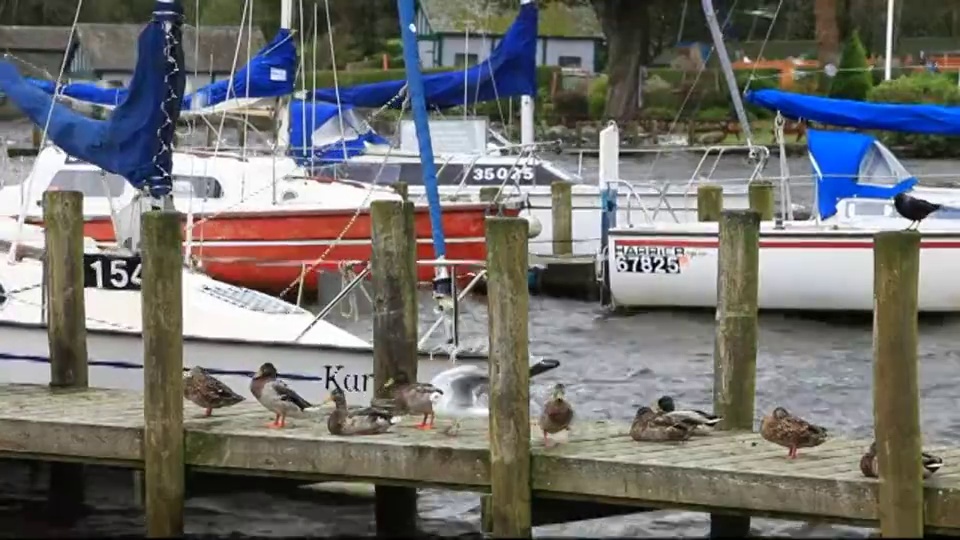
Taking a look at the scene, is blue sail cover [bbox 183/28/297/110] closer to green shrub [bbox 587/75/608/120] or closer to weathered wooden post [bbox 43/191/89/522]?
weathered wooden post [bbox 43/191/89/522]

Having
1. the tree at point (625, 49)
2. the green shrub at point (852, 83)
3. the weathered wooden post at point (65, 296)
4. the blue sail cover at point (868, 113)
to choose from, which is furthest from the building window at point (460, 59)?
the weathered wooden post at point (65, 296)

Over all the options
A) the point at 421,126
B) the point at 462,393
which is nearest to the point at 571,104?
the point at 421,126

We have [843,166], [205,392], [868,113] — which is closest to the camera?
[205,392]

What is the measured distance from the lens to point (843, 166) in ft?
88.6

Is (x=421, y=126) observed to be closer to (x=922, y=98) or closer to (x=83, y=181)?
(x=83, y=181)

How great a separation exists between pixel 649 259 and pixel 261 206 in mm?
6039

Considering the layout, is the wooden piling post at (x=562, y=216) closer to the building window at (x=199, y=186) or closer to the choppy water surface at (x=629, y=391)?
the choppy water surface at (x=629, y=391)

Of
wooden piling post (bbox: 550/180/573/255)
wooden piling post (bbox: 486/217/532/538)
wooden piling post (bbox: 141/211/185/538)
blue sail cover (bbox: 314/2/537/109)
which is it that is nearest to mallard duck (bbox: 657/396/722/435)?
wooden piling post (bbox: 486/217/532/538)

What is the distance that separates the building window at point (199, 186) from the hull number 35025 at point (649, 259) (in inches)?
244

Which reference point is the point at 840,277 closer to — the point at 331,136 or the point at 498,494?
the point at 331,136

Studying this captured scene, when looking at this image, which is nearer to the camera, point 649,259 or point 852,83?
point 649,259

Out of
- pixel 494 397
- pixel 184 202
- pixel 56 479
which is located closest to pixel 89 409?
pixel 56 479

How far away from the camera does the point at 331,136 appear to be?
34.3 metres

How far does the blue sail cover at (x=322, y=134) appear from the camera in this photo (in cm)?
3067
